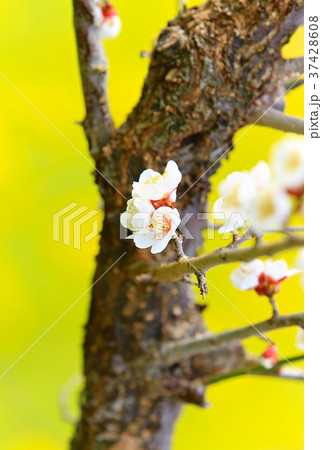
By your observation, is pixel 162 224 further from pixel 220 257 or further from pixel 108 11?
pixel 108 11

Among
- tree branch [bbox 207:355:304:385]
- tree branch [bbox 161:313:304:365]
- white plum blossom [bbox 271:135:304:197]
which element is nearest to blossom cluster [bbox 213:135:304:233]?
white plum blossom [bbox 271:135:304:197]

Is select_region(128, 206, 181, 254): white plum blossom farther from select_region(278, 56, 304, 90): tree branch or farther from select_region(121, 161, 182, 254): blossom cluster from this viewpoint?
select_region(278, 56, 304, 90): tree branch

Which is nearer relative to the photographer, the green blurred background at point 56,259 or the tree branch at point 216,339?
the tree branch at point 216,339

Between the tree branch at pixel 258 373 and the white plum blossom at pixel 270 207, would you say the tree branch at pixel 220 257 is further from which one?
the tree branch at pixel 258 373

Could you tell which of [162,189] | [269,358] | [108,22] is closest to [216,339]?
[269,358]

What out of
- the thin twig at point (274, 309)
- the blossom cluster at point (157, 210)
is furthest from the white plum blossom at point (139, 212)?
the thin twig at point (274, 309)

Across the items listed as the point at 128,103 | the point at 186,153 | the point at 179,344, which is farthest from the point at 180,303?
the point at 128,103
